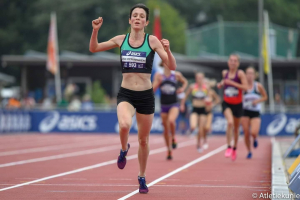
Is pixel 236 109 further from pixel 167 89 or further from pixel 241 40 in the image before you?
pixel 241 40

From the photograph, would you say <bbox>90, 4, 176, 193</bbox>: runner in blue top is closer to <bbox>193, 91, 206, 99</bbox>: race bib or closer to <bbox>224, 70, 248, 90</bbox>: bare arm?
<bbox>224, 70, 248, 90</bbox>: bare arm

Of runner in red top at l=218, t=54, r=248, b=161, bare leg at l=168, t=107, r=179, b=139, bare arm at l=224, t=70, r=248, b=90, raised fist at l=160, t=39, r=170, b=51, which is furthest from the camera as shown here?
bare leg at l=168, t=107, r=179, b=139

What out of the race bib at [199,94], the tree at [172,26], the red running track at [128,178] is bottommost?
the red running track at [128,178]

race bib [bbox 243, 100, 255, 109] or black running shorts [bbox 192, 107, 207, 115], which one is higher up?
race bib [bbox 243, 100, 255, 109]

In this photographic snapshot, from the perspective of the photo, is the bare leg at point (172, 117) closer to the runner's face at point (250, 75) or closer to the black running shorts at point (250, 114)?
the black running shorts at point (250, 114)

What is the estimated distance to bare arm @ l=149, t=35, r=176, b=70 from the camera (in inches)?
335

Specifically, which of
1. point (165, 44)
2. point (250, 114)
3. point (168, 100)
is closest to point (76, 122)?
point (168, 100)

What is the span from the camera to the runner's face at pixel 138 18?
8.70 meters

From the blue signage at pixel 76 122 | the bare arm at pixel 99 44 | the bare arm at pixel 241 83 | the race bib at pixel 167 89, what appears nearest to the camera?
the bare arm at pixel 99 44

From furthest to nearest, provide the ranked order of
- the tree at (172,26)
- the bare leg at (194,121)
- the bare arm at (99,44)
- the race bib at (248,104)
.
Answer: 1. the tree at (172,26)
2. the bare leg at (194,121)
3. the race bib at (248,104)
4. the bare arm at (99,44)

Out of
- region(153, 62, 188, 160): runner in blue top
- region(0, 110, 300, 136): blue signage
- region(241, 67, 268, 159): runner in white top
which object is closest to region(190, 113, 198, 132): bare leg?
region(241, 67, 268, 159): runner in white top

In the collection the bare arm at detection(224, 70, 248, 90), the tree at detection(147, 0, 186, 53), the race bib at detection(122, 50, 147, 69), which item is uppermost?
the tree at detection(147, 0, 186, 53)

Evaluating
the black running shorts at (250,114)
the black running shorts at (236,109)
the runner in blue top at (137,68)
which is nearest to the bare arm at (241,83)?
the black running shorts at (236,109)

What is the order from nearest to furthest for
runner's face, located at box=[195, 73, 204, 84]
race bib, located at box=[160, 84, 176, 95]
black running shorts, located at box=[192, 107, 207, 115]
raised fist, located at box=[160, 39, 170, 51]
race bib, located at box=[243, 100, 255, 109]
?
raised fist, located at box=[160, 39, 170, 51]
race bib, located at box=[160, 84, 176, 95]
race bib, located at box=[243, 100, 255, 109]
black running shorts, located at box=[192, 107, 207, 115]
runner's face, located at box=[195, 73, 204, 84]
